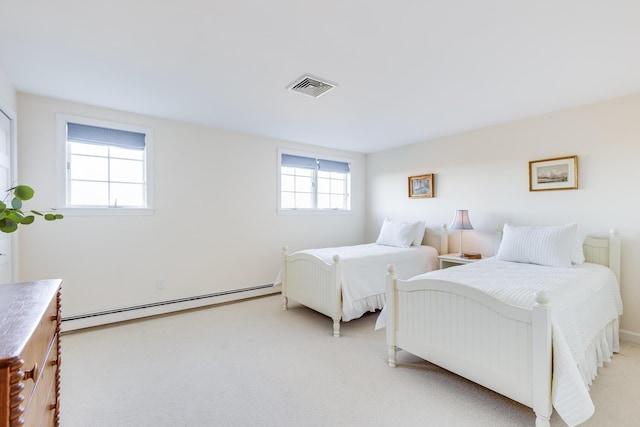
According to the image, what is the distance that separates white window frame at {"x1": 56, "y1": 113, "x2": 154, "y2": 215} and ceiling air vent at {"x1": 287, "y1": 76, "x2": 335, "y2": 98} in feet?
6.03

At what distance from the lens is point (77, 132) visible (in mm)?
2902

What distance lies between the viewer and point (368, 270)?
10.4 ft

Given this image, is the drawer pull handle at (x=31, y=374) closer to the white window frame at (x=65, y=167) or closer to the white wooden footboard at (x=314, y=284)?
the white wooden footboard at (x=314, y=284)

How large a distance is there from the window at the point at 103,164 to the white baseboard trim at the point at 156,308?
1.09 meters

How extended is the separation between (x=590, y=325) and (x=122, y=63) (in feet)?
12.1

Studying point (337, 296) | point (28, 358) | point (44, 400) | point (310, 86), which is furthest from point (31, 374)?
point (310, 86)

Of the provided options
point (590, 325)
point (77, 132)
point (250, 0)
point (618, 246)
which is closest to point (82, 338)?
point (77, 132)

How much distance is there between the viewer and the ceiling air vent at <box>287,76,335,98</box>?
7.82ft

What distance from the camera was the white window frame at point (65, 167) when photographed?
282 centimetres

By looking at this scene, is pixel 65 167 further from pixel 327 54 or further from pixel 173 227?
pixel 327 54

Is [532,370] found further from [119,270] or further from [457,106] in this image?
[119,270]

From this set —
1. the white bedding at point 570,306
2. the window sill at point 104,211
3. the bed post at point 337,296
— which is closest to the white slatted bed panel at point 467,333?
the white bedding at point 570,306

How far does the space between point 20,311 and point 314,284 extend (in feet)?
7.74

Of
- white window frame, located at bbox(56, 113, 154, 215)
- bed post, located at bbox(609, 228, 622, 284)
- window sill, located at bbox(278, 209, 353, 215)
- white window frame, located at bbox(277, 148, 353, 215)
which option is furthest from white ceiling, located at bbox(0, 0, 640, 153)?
window sill, located at bbox(278, 209, 353, 215)
